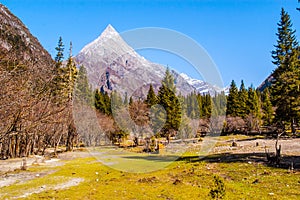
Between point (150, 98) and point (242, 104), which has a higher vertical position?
point (150, 98)

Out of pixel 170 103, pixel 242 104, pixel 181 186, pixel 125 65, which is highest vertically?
pixel 125 65

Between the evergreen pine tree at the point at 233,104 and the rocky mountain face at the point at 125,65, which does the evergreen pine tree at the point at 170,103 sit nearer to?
the evergreen pine tree at the point at 233,104

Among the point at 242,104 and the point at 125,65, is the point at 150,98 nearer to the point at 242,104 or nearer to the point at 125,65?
Result: the point at 242,104

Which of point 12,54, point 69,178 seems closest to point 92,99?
point 69,178

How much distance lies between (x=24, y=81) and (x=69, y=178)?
42.5ft

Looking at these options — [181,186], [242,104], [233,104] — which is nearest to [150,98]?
[233,104]

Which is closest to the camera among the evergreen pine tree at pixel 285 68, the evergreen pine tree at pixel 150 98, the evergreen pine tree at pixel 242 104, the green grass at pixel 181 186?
the green grass at pixel 181 186

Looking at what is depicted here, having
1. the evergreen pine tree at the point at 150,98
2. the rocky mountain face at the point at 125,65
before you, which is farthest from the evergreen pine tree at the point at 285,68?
the evergreen pine tree at the point at 150,98

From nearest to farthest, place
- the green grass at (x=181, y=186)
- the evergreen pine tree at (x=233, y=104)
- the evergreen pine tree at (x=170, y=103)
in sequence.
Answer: the green grass at (x=181, y=186) < the evergreen pine tree at (x=170, y=103) < the evergreen pine tree at (x=233, y=104)

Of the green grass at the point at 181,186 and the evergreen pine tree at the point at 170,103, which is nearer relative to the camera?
the green grass at the point at 181,186

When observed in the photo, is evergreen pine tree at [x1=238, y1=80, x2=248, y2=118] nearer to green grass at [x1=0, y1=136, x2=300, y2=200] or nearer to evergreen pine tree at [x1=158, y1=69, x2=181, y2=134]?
evergreen pine tree at [x1=158, y1=69, x2=181, y2=134]

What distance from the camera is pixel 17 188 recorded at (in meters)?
14.9

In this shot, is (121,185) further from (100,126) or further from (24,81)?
(100,126)

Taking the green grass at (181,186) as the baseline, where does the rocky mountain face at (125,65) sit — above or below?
above
